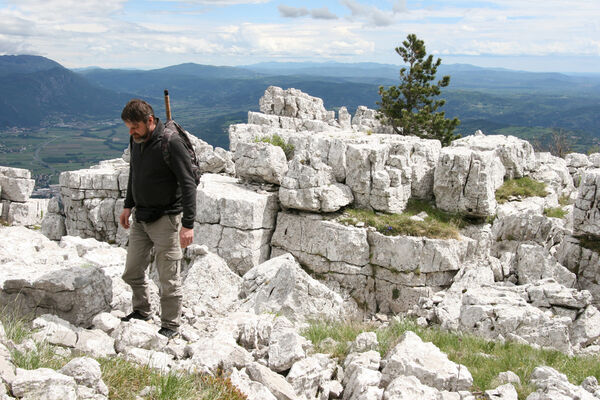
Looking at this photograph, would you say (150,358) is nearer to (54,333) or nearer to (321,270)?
(54,333)

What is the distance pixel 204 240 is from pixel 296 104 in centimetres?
2635

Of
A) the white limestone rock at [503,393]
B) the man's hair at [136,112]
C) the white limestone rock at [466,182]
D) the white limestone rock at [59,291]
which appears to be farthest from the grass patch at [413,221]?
the man's hair at [136,112]

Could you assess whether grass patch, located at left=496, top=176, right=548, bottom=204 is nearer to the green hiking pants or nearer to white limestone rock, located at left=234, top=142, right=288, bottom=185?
white limestone rock, located at left=234, top=142, right=288, bottom=185

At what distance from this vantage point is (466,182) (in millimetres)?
19172

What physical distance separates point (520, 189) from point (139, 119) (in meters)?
20.1

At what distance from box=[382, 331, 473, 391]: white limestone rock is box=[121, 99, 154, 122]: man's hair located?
19.1ft

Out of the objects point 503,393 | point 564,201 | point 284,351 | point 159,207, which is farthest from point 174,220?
point 564,201

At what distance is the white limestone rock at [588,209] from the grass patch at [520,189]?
12.7 ft

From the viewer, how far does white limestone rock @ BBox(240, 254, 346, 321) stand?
1100 centimetres

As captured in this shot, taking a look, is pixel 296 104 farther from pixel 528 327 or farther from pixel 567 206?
pixel 528 327

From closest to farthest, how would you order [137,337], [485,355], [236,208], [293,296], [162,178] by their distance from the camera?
[137,337] < [485,355] < [162,178] < [293,296] < [236,208]

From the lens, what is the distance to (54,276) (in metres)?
8.10

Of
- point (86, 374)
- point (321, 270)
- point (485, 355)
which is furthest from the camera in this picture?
point (321, 270)

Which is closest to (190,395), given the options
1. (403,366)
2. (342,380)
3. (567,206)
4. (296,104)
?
(342,380)
